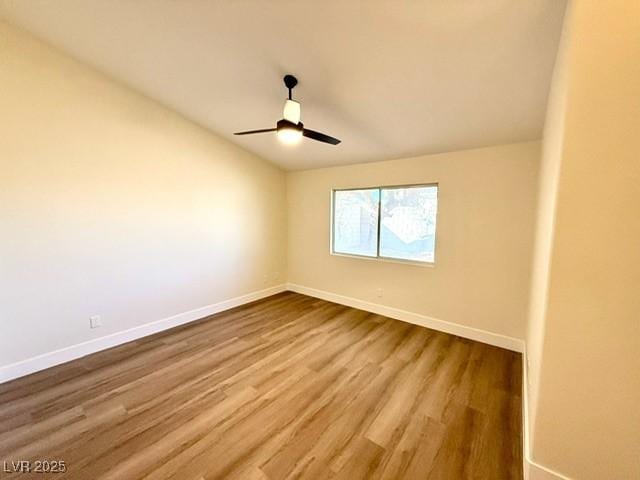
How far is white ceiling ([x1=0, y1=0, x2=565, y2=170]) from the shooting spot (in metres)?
1.67

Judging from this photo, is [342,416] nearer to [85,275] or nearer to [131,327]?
[131,327]

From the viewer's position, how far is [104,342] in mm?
2963

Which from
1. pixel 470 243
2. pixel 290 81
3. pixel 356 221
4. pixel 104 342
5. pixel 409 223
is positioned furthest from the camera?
pixel 356 221

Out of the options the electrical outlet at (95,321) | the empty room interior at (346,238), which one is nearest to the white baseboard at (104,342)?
the empty room interior at (346,238)

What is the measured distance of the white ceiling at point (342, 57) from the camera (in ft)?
5.48

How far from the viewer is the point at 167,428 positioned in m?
1.89

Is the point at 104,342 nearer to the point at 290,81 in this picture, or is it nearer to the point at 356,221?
the point at 290,81

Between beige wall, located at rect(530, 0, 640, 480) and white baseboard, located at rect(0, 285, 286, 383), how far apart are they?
3.78 m

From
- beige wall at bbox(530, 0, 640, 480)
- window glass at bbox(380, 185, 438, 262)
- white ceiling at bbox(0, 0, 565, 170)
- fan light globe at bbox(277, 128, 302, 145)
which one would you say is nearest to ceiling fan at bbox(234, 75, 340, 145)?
fan light globe at bbox(277, 128, 302, 145)

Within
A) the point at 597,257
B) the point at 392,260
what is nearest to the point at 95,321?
the point at 392,260

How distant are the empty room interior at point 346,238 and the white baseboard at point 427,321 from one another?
0.03m

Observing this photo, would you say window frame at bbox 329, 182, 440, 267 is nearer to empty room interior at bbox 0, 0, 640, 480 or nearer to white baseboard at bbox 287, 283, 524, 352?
empty room interior at bbox 0, 0, 640, 480

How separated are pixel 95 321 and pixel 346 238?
336 centimetres

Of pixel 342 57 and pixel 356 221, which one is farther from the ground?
pixel 342 57
